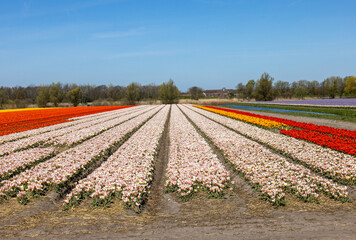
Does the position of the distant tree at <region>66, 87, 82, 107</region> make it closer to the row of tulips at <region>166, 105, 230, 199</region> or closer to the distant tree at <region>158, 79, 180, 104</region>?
the distant tree at <region>158, 79, 180, 104</region>

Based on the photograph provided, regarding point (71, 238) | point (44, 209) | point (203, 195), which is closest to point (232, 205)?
point (203, 195)

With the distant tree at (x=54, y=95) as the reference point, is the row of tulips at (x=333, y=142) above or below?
below

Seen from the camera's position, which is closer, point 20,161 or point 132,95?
point 20,161

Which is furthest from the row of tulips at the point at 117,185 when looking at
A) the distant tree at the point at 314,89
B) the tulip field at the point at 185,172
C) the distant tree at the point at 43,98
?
the distant tree at the point at 314,89

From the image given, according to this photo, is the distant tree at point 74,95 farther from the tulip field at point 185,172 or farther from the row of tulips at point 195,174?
the row of tulips at point 195,174

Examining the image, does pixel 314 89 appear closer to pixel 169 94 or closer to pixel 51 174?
pixel 169 94

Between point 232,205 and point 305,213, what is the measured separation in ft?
6.03

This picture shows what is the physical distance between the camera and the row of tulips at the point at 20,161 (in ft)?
30.9

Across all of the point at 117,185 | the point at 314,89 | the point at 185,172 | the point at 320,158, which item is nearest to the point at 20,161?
the point at 117,185

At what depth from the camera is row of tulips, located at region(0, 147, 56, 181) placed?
9.42 meters

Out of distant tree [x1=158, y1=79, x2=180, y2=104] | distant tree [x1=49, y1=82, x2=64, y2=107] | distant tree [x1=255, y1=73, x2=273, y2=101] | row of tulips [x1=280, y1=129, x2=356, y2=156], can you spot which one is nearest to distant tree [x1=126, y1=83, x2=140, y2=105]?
distant tree [x1=158, y1=79, x2=180, y2=104]

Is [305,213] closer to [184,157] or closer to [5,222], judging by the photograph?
[184,157]

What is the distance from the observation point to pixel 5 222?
19.9 ft

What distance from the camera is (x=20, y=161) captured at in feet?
34.2
